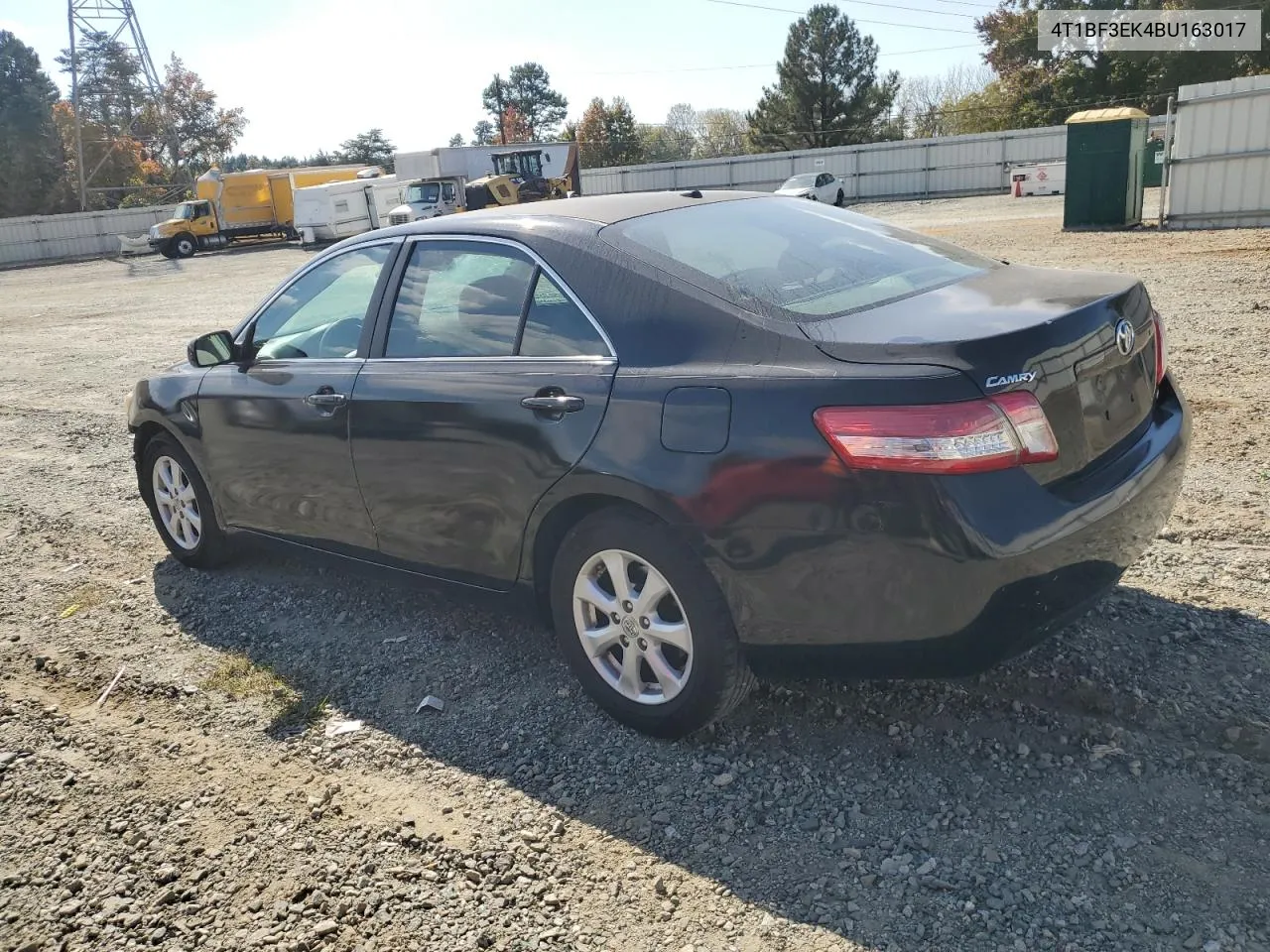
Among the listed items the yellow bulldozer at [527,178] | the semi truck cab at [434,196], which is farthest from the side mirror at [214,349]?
the semi truck cab at [434,196]

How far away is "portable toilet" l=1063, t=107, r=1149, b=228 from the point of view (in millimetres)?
18828

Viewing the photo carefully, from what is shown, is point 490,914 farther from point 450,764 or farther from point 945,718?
point 945,718

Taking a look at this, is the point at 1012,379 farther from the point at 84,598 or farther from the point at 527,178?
the point at 527,178

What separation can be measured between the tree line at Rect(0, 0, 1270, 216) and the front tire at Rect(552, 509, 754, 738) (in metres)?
48.3

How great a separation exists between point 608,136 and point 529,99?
2158 centimetres

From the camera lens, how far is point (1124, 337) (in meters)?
3.10

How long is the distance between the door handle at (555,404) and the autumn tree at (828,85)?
182 feet

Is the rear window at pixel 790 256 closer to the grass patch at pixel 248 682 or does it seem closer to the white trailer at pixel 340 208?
the grass patch at pixel 248 682

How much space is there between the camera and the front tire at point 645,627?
118 inches

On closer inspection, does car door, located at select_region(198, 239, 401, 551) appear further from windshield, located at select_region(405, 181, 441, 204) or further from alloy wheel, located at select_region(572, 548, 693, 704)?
windshield, located at select_region(405, 181, 441, 204)

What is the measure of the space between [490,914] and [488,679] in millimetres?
1297

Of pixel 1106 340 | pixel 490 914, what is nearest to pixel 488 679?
pixel 490 914

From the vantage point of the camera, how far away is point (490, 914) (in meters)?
2.63

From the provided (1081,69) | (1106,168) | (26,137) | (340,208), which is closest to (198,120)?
(26,137)
